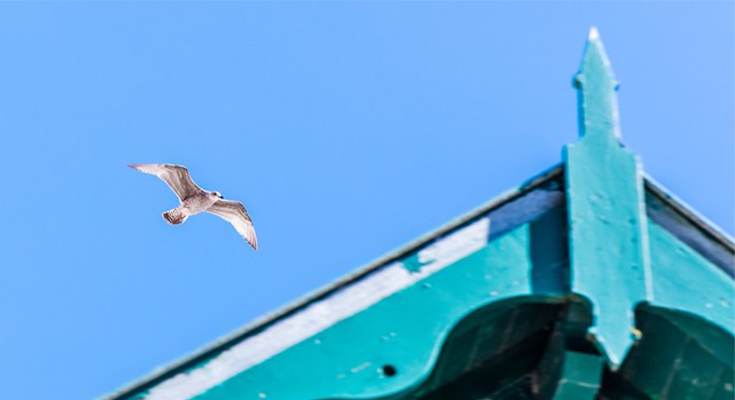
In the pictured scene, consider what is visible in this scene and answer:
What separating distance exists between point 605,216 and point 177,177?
827 cm

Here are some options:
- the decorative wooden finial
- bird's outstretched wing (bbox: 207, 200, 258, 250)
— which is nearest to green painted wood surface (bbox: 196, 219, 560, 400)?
the decorative wooden finial

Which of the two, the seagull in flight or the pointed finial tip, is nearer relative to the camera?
the pointed finial tip

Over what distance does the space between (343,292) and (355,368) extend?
25 cm

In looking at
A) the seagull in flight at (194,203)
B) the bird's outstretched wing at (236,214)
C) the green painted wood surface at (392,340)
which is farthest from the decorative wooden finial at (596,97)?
the bird's outstretched wing at (236,214)

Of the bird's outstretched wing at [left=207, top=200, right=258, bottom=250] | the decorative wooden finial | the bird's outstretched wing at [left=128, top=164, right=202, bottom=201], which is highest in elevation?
the bird's outstretched wing at [left=128, top=164, right=202, bottom=201]

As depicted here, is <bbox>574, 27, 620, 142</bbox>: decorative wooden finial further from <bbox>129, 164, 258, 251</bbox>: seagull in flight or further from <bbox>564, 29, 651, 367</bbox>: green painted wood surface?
<bbox>129, 164, 258, 251</bbox>: seagull in flight

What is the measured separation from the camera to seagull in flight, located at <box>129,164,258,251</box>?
11680mm

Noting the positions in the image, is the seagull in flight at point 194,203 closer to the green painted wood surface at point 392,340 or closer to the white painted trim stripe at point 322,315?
the white painted trim stripe at point 322,315

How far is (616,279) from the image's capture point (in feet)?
11.9

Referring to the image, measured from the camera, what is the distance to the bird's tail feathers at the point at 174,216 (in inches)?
478

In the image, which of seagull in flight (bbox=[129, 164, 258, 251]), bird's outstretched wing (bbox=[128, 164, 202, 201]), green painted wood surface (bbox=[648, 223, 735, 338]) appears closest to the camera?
green painted wood surface (bbox=[648, 223, 735, 338])

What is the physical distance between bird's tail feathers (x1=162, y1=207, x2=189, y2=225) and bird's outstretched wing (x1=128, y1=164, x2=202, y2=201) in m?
0.15

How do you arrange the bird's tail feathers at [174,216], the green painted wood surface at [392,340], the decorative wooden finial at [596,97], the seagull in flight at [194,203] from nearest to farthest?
1. the green painted wood surface at [392,340]
2. the decorative wooden finial at [596,97]
3. the seagull in flight at [194,203]
4. the bird's tail feathers at [174,216]

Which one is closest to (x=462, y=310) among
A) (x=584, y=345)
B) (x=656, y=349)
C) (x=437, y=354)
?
(x=437, y=354)
